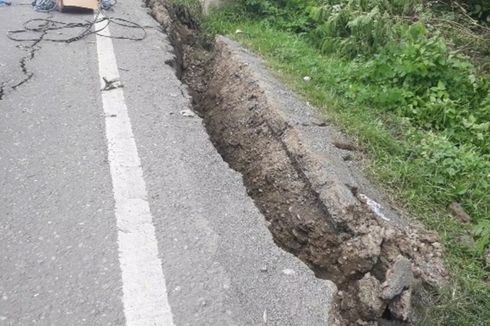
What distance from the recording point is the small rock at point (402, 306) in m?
2.13

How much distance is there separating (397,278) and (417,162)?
1.34m

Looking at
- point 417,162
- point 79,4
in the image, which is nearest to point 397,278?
point 417,162

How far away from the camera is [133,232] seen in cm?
231

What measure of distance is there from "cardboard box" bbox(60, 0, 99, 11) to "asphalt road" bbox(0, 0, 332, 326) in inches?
86.9

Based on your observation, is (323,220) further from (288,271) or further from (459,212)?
(459,212)

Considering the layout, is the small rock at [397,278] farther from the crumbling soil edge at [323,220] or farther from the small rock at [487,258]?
the small rock at [487,258]

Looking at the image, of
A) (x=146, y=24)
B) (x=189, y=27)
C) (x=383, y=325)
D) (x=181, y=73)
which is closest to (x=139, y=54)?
(x=181, y=73)

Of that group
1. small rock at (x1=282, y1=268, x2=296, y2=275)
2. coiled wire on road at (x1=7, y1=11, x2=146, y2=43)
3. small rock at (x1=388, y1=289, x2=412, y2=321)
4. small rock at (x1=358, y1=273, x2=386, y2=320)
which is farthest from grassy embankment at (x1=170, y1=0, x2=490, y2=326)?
coiled wire on road at (x1=7, y1=11, x2=146, y2=43)

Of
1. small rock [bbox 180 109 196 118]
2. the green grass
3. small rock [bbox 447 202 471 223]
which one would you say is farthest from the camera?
small rock [bbox 180 109 196 118]

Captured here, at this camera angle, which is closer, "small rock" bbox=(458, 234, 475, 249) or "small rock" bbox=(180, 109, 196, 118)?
"small rock" bbox=(458, 234, 475, 249)

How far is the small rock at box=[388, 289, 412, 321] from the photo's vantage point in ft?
6.99

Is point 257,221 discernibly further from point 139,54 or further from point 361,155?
point 139,54

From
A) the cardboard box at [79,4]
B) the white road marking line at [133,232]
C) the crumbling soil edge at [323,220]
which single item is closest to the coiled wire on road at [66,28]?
the cardboard box at [79,4]

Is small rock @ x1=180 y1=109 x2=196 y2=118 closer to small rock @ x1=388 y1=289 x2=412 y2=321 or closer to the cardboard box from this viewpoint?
small rock @ x1=388 y1=289 x2=412 y2=321
